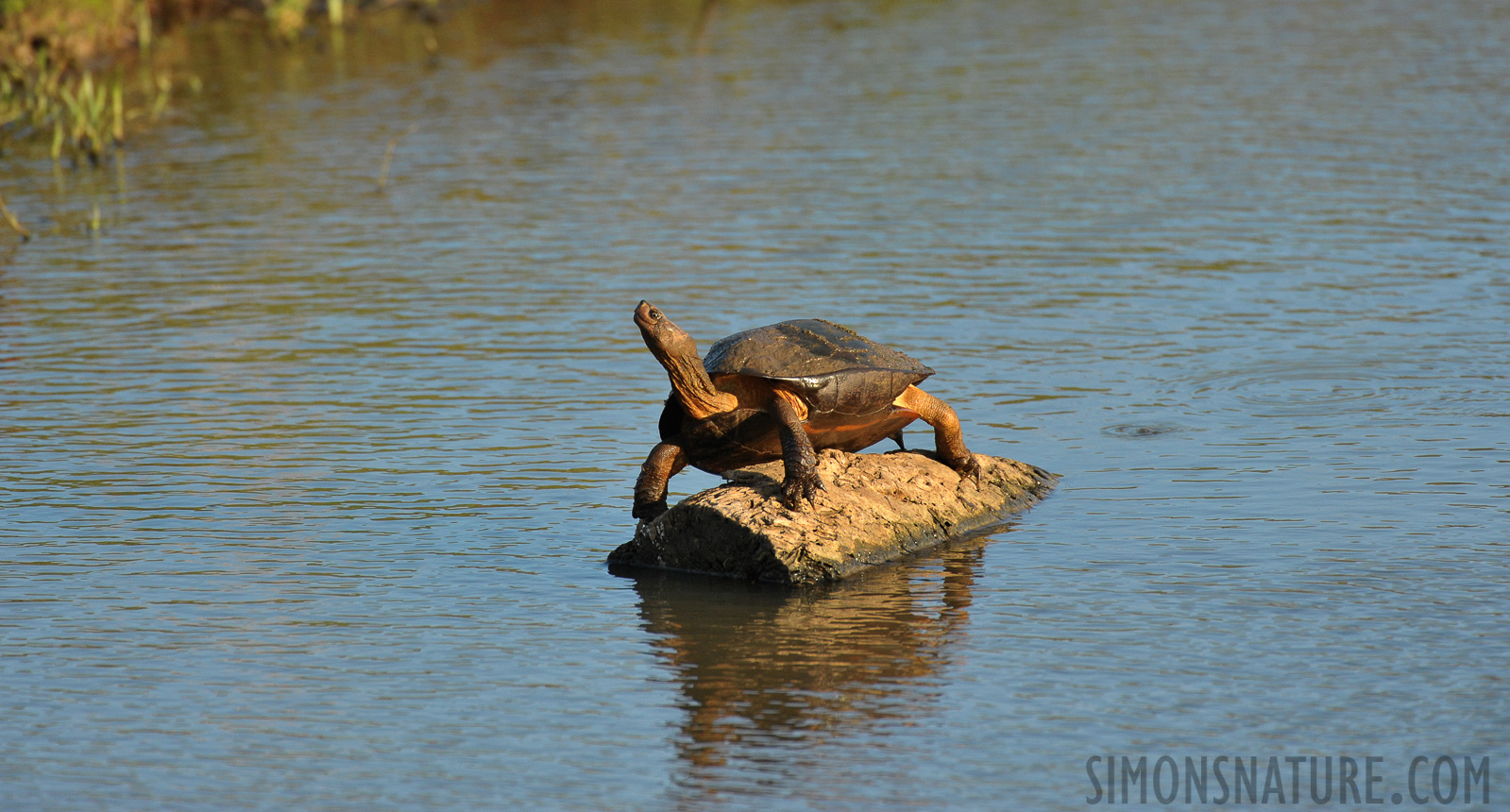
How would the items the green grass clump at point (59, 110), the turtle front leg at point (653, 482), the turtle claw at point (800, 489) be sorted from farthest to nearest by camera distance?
the green grass clump at point (59, 110), the turtle front leg at point (653, 482), the turtle claw at point (800, 489)

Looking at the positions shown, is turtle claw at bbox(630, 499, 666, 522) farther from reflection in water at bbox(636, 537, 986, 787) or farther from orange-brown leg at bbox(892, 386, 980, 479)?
orange-brown leg at bbox(892, 386, 980, 479)

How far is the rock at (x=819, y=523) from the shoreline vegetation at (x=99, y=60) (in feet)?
34.0

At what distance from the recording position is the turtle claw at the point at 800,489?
733cm

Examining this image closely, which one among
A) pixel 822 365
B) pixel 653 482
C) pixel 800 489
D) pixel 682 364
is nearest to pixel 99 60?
pixel 653 482

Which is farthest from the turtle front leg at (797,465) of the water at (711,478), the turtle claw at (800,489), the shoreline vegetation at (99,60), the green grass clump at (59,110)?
the green grass clump at (59,110)

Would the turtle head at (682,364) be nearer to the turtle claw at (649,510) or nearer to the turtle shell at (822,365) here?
the turtle shell at (822,365)

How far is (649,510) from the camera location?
7652 millimetres

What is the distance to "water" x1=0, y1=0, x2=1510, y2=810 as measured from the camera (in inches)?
230

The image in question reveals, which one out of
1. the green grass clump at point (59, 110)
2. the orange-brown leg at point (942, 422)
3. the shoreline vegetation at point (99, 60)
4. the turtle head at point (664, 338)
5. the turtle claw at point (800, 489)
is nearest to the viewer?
the turtle head at point (664, 338)

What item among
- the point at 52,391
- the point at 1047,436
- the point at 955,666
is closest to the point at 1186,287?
the point at 1047,436

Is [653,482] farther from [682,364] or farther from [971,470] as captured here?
[971,470]

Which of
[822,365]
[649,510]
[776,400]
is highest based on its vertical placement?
[822,365]

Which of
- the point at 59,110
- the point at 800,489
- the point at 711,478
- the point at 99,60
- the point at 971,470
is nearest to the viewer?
the point at 800,489

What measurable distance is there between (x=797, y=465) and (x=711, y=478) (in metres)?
1.94
